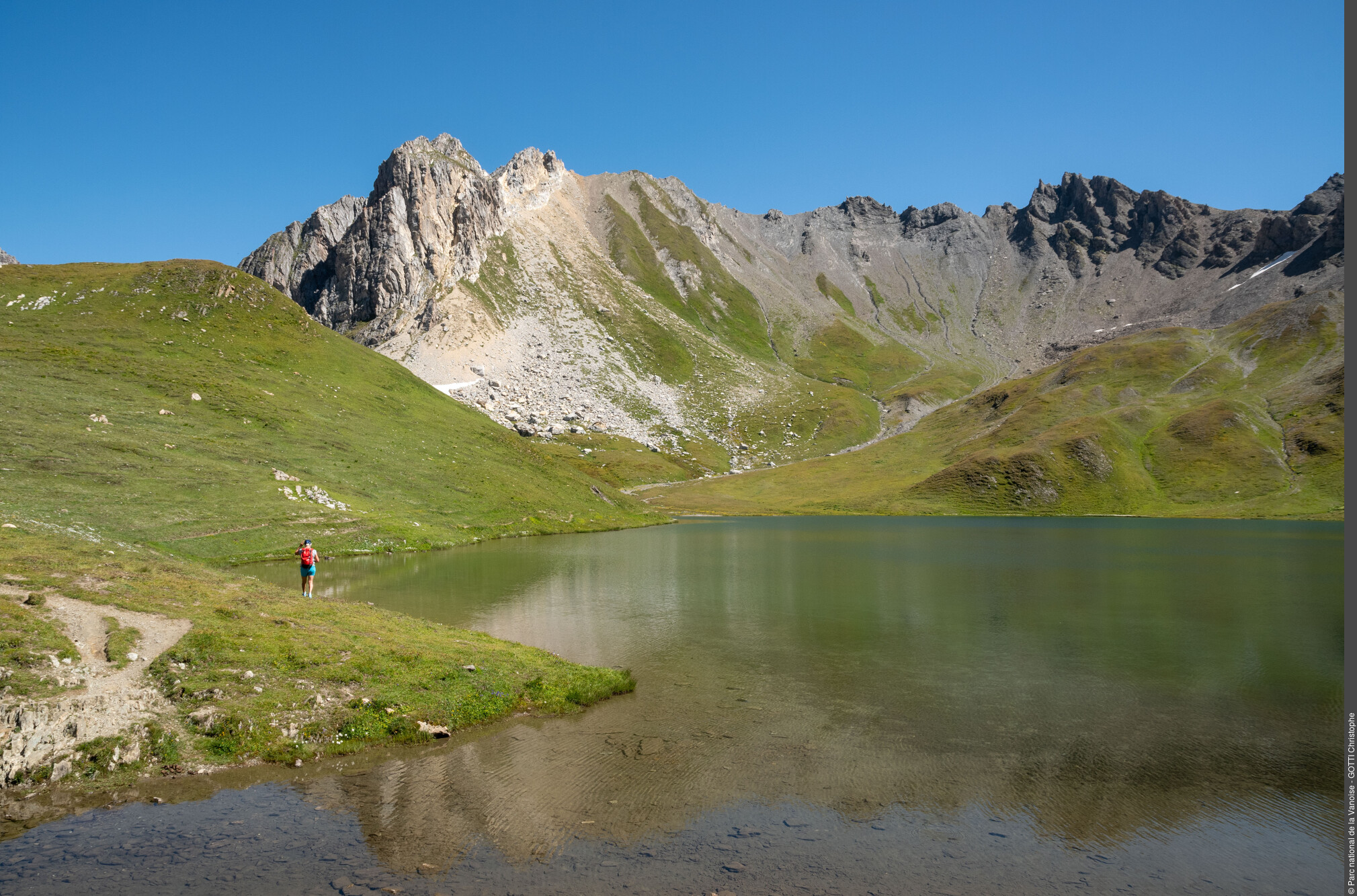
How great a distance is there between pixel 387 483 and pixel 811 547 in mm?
44147

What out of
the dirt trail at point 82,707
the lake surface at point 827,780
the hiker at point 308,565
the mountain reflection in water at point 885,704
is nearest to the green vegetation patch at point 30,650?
the dirt trail at point 82,707

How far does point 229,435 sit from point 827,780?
228 feet

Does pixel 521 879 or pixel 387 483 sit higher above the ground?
pixel 387 483

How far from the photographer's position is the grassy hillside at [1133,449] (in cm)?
13112

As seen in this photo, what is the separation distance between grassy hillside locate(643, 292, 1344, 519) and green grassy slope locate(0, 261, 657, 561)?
54311 mm

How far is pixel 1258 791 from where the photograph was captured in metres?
15.5

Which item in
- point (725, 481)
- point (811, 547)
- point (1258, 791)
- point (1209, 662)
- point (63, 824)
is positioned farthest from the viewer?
point (725, 481)

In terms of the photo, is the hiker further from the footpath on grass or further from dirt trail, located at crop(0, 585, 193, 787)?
dirt trail, located at crop(0, 585, 193, 787)

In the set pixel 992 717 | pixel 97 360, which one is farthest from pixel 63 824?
pixel 97 360

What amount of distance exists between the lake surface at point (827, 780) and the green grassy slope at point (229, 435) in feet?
82.6

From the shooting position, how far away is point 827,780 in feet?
52.3

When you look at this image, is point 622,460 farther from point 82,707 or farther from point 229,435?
point 82,707

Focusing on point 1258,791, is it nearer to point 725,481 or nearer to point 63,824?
point 63,824

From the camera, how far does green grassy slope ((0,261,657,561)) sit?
4972 cm
